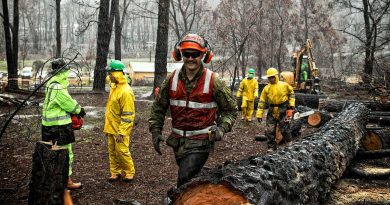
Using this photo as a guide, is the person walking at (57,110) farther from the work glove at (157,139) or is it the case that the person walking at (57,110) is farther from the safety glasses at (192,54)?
the safety glasses at (192,54)

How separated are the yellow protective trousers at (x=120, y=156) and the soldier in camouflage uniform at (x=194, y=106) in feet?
6.07

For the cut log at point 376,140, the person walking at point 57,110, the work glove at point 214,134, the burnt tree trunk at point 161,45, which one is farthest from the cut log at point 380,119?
the person walking at point 57,110

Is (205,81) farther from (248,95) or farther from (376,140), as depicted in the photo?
(248,95)

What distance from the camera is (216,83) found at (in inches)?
152

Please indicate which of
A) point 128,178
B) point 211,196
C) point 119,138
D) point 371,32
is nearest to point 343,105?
point 128,178

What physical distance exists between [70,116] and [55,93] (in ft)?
1.46

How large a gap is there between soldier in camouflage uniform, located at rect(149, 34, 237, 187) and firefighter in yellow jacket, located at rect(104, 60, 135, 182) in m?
1.74

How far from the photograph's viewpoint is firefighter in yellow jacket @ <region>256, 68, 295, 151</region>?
25.8 feet

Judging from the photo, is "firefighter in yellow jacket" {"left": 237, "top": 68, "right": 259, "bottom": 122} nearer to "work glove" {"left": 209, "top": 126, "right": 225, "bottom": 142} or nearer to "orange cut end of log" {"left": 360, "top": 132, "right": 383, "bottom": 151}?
"orange cut end of log" {"left": 360, "top": 132, "right": 383, "bottom": 151}

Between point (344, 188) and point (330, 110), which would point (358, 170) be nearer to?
point (344, 188)

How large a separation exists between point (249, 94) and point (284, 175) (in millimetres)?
8819

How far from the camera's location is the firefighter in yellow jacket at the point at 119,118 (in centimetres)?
551

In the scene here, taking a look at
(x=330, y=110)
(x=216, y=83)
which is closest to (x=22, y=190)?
(x=216, y=83)

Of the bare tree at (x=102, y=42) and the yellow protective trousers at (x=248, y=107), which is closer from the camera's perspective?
the yellow protective trousers at (x=248, y=107)
